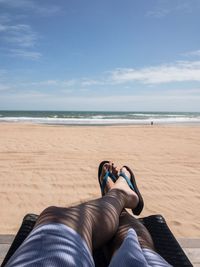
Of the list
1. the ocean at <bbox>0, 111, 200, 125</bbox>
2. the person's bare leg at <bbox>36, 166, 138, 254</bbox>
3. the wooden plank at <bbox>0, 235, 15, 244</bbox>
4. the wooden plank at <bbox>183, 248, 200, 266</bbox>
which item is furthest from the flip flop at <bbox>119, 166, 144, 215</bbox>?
the ocean at <bbox>0, 111, 200, 125</bbox>

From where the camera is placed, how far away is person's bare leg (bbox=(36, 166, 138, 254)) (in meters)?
1.34

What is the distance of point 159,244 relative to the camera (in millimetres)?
1833

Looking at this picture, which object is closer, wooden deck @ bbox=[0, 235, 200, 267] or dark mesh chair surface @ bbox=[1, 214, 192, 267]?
dark mesh chair surface @ bbox=[1, 214, 192, 267]

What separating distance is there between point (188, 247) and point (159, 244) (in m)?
0.50

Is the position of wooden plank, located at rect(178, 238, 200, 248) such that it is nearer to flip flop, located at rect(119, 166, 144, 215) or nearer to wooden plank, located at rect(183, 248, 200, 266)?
wooden plank, located at rect(183, 248, 200, 266)

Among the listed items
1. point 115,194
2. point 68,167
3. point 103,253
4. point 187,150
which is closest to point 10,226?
point 115,194

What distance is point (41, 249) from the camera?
3.65ft

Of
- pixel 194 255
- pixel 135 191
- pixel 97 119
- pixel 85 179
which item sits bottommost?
pixel 85 179

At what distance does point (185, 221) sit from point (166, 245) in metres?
1.86

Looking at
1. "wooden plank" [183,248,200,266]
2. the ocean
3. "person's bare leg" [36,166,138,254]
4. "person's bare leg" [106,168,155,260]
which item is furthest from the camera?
the ocean

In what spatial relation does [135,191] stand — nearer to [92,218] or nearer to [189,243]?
[189,243]

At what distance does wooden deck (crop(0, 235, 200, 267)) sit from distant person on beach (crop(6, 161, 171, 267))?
0.52 m

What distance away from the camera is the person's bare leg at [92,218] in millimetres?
1344

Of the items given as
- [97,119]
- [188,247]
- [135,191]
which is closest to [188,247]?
A: [188,247]
